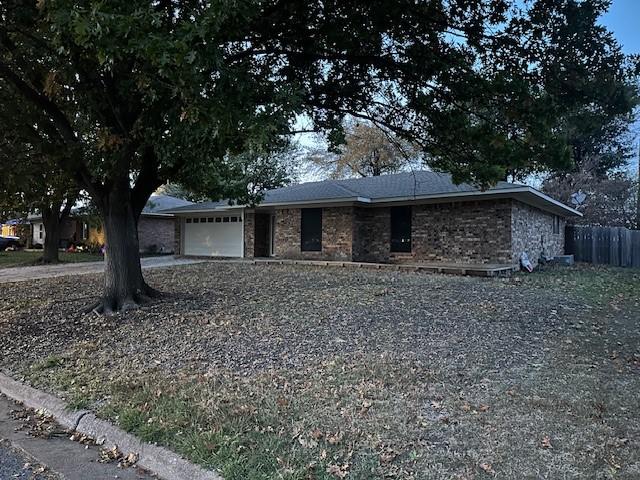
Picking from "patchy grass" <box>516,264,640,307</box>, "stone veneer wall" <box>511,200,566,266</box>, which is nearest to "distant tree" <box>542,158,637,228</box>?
"stone veneer wall" <box>511,200,566,266</box>

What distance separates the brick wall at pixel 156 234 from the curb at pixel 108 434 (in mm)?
22383

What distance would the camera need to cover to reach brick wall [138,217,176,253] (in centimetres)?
2609

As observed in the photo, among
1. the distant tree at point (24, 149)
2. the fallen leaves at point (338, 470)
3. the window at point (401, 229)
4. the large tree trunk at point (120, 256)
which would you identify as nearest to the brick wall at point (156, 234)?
the window at point (401, 229)

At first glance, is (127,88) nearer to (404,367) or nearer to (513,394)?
(404,367)

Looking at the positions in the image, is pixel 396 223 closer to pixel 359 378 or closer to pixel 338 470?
pixel 359 378

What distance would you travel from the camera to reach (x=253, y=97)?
16.0ft

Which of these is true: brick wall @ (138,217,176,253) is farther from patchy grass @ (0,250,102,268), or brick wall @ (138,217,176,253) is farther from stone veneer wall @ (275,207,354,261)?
stone veneer wall @ (275,207,354,261)

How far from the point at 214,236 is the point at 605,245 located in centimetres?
1677

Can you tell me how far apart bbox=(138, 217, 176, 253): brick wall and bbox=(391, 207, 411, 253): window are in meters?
15.2

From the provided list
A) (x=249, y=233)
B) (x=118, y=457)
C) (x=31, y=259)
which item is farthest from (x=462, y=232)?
(x=31, y=259)

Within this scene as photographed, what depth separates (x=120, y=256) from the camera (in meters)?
8.39

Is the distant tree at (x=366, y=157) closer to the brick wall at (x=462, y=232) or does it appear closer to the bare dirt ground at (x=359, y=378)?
the brick wall at (x=462, y=232)

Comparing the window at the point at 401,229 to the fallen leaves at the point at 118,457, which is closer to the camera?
the fallen leaves at the point at 118,457

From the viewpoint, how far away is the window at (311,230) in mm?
17375
